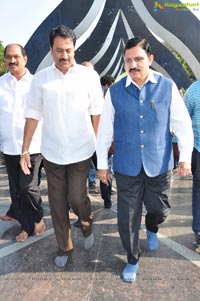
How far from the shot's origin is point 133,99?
7.37 feet

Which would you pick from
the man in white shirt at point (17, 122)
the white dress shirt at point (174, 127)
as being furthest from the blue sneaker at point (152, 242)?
the man in white shirt at point (17, 122)

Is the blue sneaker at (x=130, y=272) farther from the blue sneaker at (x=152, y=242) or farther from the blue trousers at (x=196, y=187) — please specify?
the blue trousers at (x=196, y=187)

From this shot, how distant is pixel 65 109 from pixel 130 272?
1.33m

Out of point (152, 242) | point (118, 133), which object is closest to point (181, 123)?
point (118, 133)

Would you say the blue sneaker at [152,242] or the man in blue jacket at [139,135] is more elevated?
the man in blue jacket at [139,135]

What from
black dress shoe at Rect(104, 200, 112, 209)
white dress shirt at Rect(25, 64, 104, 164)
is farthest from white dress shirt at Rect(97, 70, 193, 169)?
black dress shoe at Rect(104, 200, 112, 209)

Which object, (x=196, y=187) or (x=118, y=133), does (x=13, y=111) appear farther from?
(x=196, y=187)

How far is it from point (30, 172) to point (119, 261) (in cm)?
112

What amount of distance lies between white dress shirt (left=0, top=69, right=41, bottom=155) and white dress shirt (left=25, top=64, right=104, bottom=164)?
0.41 meters

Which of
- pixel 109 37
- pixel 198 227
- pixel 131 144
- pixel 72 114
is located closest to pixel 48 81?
pixel 72 114

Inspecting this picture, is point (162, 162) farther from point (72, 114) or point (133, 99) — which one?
point (72, 114)

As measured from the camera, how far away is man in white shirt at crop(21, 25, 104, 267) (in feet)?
7.91

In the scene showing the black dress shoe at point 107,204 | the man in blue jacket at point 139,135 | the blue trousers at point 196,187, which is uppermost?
the man in blue jacket at point 139,135

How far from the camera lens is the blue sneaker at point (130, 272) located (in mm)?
2385
